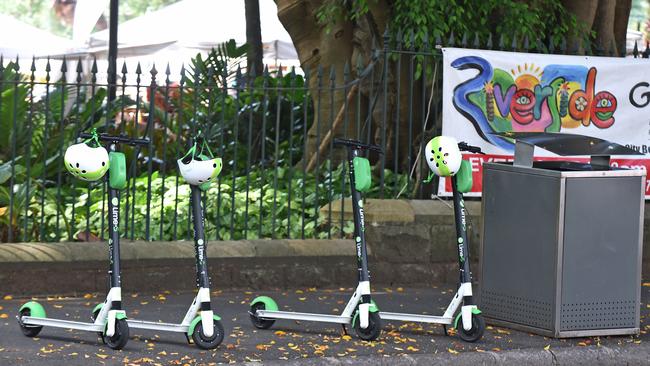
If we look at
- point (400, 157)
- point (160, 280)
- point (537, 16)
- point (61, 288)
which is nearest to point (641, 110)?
point (537, 16)

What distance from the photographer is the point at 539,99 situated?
1018 centimetres

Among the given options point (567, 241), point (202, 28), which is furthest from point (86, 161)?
point (202, 28)

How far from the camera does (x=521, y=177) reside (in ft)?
26.1

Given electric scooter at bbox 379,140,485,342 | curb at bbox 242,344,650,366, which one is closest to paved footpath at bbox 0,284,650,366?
curb at bbox 242,344,650,366

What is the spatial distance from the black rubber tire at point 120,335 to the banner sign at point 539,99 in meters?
3.73

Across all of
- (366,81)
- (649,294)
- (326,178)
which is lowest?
(649,294)

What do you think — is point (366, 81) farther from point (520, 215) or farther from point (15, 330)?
point (15, 330)

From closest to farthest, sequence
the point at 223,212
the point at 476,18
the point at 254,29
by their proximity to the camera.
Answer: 1. the point at 223,212
2. the point at 476,18
3. the point at 254,29

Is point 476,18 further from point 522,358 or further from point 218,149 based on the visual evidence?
point 522,358

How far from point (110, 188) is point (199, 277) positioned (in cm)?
73

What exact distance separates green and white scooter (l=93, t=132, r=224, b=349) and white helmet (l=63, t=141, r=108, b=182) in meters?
0.47

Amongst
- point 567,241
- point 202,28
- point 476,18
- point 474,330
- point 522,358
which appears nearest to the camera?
point 522,358

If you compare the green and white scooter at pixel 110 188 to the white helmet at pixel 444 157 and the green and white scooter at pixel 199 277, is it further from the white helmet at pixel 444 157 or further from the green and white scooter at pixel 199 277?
the white helmet at pixel 444 157

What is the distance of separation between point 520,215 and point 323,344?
160 centimetres
